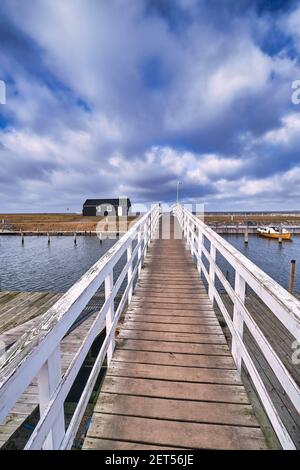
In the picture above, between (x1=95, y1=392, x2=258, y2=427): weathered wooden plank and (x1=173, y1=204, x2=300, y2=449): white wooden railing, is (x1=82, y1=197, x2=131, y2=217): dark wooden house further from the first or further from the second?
(x1=95, y1=392, x2=258, y2=427): weathered wooden plank

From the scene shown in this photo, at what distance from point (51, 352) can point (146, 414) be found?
4.65 ft

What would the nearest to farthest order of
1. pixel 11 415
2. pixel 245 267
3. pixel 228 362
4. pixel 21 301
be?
pixel 245 267
pixel 228 362
pixel 11 415
pixel 21 301

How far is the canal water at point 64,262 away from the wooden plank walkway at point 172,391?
14436 millimetres

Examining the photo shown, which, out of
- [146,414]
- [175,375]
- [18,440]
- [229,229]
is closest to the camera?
[146,414]

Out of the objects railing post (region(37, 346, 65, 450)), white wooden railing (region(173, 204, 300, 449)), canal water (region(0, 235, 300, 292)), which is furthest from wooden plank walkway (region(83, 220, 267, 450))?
canal water (region(0, 235, 300, 292))

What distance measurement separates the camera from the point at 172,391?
2.58m

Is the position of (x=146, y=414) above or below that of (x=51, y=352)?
below

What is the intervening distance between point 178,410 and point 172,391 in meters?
0.24

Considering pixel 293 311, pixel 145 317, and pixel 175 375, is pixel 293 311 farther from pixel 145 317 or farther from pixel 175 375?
pixel 145 317

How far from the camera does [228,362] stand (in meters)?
3.03

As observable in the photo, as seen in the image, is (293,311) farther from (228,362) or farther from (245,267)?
(228,362)

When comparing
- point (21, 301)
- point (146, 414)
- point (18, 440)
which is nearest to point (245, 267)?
point (146, 414)
